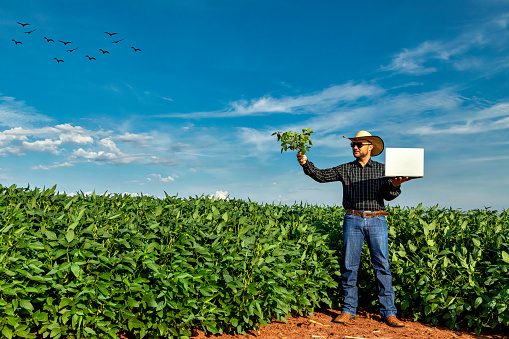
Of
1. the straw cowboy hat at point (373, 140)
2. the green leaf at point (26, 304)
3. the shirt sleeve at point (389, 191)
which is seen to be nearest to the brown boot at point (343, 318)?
the shirt sleeve at point (389, 191)

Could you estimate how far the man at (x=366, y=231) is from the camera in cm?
638

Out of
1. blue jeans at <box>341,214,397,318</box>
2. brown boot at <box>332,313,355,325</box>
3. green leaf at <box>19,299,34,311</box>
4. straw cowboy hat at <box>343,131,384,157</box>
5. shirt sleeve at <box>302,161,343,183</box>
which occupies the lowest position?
brown boot at <box>332,313,355,325</box>

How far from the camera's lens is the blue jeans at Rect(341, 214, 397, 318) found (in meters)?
6.37

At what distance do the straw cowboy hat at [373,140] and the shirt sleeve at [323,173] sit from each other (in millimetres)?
617

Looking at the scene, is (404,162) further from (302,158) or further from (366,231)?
(302,158)

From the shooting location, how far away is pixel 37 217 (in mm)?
5633

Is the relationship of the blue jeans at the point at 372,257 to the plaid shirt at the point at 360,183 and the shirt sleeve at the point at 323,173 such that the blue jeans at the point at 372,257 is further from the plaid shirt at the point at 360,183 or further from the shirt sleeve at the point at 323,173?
the shirt sleeve at the point at 323,173

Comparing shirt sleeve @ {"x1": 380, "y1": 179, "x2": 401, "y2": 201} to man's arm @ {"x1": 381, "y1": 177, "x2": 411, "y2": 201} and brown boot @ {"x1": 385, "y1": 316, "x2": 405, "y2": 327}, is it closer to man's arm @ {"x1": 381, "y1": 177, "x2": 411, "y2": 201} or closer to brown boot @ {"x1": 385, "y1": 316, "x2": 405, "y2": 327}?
man's arm @ {"x1": 381, "y1": 177, "x2": 411, "y2": 201}

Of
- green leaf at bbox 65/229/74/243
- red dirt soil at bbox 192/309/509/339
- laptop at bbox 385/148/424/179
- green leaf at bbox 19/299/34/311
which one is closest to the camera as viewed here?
green leaf at bbox 19/299/34/311

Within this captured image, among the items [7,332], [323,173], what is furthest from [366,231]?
[7,332]

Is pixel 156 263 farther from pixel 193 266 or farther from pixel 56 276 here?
pixel 56 276

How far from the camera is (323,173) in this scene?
6.84 meters

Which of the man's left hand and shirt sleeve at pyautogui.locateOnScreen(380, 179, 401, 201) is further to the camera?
shirt sleeve at pyautogui.locateOnScreen(380, 179, 401, 201)

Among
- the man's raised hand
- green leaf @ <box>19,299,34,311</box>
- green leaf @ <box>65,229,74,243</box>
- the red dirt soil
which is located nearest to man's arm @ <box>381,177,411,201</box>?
the man's raised hand
